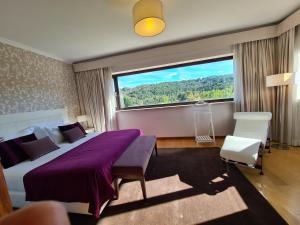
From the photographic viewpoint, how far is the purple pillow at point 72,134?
3111 mm

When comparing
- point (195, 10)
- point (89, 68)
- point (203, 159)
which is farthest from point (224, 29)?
point (89, 68)

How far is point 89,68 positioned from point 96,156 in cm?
308

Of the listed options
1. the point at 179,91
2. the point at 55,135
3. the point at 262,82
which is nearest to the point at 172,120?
the point at 179,91

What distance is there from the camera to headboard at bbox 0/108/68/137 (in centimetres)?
262

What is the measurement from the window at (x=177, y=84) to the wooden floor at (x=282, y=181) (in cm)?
174

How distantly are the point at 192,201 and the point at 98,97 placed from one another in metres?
3.51

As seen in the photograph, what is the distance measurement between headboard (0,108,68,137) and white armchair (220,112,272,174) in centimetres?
338

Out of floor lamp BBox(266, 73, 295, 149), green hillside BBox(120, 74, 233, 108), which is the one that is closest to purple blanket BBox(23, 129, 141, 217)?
green hillside BBox(120, 74, 233, 108)

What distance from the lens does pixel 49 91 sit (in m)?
3.67

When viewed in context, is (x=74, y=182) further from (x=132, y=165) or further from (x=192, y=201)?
(x=192, y=201)

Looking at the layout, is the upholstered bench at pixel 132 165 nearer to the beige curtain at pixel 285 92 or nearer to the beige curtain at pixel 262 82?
the beige curtain at pixel 262 82

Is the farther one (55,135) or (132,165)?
(55,135)

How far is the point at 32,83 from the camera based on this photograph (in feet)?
10.8

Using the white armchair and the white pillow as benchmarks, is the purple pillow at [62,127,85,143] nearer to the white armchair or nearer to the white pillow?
the white pillow
